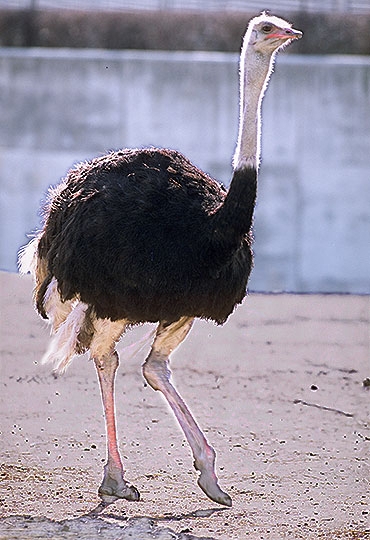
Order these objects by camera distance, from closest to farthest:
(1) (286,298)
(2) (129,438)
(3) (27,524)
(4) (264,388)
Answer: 1. (3) (27,524)
2. (2) (129,438)
3. (4) (264,388)
4. (1) (286,298)

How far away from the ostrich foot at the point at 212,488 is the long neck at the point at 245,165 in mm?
961

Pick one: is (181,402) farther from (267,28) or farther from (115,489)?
(267,28)

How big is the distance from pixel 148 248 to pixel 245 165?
1.72 feet

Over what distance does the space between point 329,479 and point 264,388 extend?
1.56 m

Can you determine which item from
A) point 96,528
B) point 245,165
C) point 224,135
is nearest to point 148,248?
point 245,165

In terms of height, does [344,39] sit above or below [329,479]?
above

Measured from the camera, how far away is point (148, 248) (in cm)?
459

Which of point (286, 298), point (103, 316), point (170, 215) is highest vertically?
point (170, 215)

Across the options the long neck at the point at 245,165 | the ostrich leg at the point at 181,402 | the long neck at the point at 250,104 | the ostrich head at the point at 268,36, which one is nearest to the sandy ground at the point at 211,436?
the ostrich leg at the point at 181,402

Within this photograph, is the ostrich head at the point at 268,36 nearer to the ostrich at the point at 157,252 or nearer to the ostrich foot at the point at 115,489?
the ostrich at the point at 157,252

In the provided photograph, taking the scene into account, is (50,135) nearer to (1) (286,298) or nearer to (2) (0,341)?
(1) (286,298)

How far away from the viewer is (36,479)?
5.04 m

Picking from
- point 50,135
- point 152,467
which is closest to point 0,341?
point 152,467

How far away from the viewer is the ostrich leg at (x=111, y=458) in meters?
4.84
